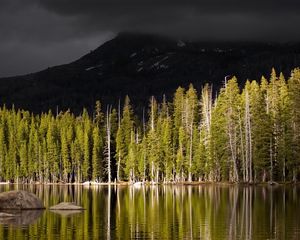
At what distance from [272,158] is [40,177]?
69485mm

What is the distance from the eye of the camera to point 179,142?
130375 mm

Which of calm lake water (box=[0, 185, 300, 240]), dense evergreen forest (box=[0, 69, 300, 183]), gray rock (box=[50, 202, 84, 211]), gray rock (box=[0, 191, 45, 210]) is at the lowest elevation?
calm lake water (box=[0, 185, 300, 240])

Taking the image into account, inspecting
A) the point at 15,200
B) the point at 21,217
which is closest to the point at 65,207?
the point at 15,200

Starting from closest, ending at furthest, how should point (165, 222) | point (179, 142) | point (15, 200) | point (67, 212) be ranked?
point (165, 222) → point (67, 212) → point (15, 200) → point (179, 142)

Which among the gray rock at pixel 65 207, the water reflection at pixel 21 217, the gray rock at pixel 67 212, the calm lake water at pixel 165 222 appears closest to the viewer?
the calm lake water at pixel 165 222

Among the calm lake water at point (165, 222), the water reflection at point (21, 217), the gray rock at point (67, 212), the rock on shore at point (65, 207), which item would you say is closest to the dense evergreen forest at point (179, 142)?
the calm lake water at point (165, 222)

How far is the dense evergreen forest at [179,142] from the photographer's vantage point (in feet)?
372

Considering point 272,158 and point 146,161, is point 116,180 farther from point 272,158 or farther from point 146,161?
point 272,158

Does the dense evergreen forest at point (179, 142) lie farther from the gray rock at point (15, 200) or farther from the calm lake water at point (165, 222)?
the gray rock at point (15, 200)

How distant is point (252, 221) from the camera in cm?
4716

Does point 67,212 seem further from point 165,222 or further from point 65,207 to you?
point 165,222

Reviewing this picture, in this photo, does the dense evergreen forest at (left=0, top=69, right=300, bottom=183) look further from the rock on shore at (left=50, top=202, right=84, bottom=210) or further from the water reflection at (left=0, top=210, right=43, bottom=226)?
the water reflection at (left=0, top=210, right=43, bottom=226)

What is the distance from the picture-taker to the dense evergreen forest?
372 feet

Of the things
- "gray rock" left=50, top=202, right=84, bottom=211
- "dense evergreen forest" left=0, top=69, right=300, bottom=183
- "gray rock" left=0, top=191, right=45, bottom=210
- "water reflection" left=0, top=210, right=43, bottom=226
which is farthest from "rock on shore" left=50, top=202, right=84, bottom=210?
"dense evergreen forest" left=0, top=69, right=300, bottom=183
